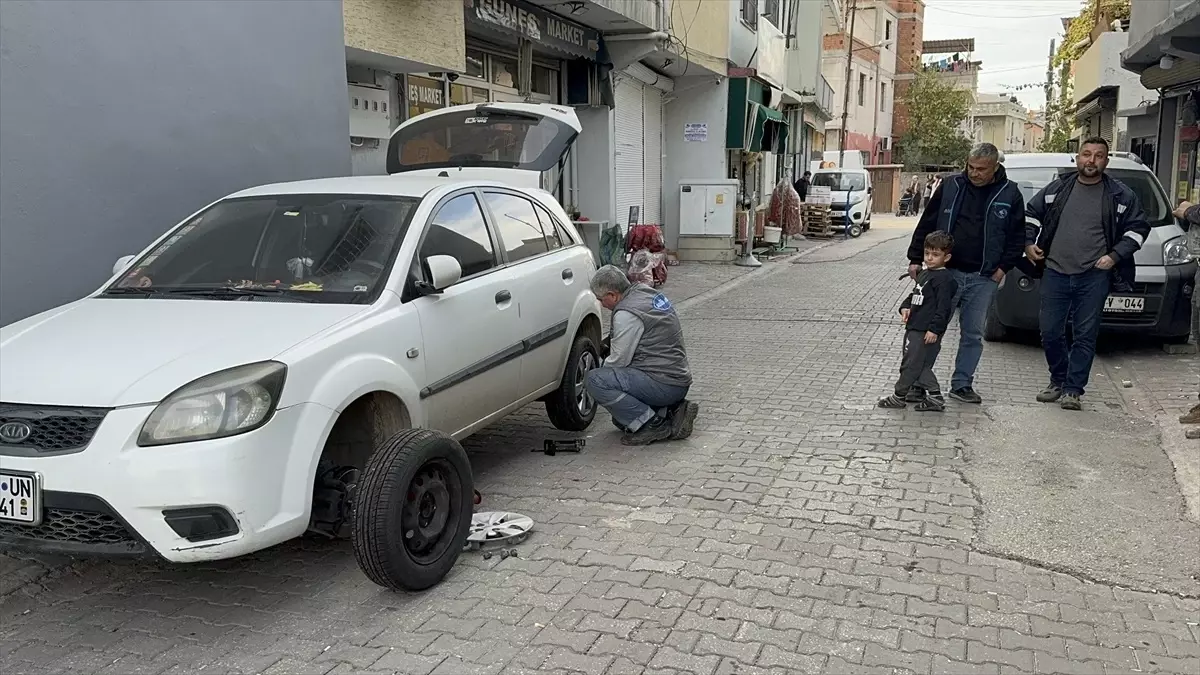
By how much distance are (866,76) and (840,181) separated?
21158 mm

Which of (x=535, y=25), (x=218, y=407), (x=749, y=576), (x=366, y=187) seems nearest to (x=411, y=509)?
(x=218, y=407)

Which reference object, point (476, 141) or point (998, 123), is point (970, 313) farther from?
point (998, 123)

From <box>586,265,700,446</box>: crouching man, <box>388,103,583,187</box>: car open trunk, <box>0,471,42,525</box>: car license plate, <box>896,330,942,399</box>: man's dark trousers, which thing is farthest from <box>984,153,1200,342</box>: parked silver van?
<box>0,471,42,525</box>: car license plate

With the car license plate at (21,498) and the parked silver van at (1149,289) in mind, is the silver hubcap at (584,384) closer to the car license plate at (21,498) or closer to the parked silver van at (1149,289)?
the car license plate at (21,498)

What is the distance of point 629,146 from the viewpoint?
16.6 m

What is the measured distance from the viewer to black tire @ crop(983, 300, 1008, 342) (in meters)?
9.04

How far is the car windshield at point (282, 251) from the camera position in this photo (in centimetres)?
429

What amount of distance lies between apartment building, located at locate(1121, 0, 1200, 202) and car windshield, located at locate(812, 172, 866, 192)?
9785 millimetres

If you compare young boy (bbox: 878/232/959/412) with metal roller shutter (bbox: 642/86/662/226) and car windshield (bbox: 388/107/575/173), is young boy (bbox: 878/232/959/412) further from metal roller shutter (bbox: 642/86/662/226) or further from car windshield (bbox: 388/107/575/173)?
metal roller shutter (bbox: 642/86/662/226)

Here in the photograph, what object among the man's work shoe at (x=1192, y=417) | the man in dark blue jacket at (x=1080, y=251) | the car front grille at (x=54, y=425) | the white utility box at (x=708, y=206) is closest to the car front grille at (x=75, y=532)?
the car front grille at (x=54, y=425)

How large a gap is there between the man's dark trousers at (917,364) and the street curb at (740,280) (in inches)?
210

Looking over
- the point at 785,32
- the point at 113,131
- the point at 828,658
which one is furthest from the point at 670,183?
the point at 828,658

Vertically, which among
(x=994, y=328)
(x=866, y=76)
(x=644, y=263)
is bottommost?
(x=994, y=328)

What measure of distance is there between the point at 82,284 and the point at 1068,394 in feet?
22.3
